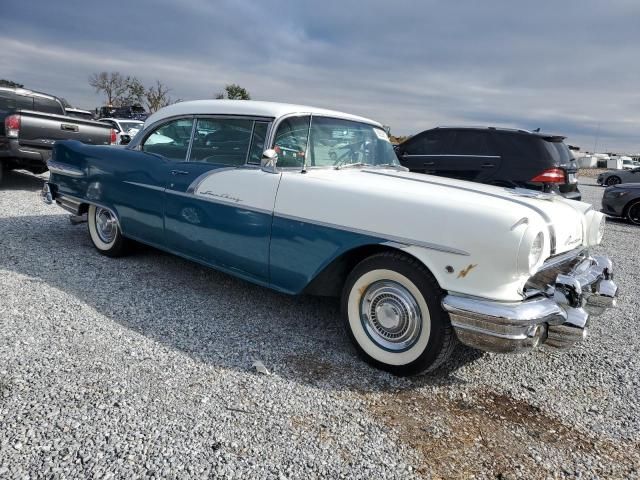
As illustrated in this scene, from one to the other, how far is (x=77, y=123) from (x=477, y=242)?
7.92 m

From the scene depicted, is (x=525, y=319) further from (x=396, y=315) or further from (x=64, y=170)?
(x=64, y=170)

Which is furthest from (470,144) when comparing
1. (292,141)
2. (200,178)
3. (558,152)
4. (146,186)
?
(146,186)

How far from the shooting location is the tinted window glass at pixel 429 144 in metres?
7.99

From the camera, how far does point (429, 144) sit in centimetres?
816

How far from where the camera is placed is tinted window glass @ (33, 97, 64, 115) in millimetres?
9109

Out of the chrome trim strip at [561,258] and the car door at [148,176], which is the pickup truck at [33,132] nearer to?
the car door at [148,176]

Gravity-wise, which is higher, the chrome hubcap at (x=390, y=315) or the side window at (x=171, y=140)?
the side window at (x=171, y=140)

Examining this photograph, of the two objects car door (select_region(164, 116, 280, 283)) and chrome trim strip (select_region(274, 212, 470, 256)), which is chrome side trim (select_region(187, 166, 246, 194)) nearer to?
car door (select_region(164, 116, 280, 283))

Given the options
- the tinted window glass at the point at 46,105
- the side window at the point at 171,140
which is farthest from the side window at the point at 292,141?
the tinted window glass at the point at 46,105

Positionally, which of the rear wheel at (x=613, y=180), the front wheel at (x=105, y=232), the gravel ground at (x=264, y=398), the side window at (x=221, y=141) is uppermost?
the rear wheel at (x=613, y=180)

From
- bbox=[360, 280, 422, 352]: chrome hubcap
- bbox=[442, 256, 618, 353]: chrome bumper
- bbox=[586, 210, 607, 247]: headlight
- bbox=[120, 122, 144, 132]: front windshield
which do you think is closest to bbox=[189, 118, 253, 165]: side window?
bbox=[360, 280, 422, 352]: chrome hubcap

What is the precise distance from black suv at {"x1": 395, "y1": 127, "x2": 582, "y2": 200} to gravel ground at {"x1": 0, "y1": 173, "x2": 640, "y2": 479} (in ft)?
11.9

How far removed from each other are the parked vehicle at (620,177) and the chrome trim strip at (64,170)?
19.8m

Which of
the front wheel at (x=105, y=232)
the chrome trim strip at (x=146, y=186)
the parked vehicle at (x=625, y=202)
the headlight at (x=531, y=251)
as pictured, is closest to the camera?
the headlight at (x=531, y=251)
